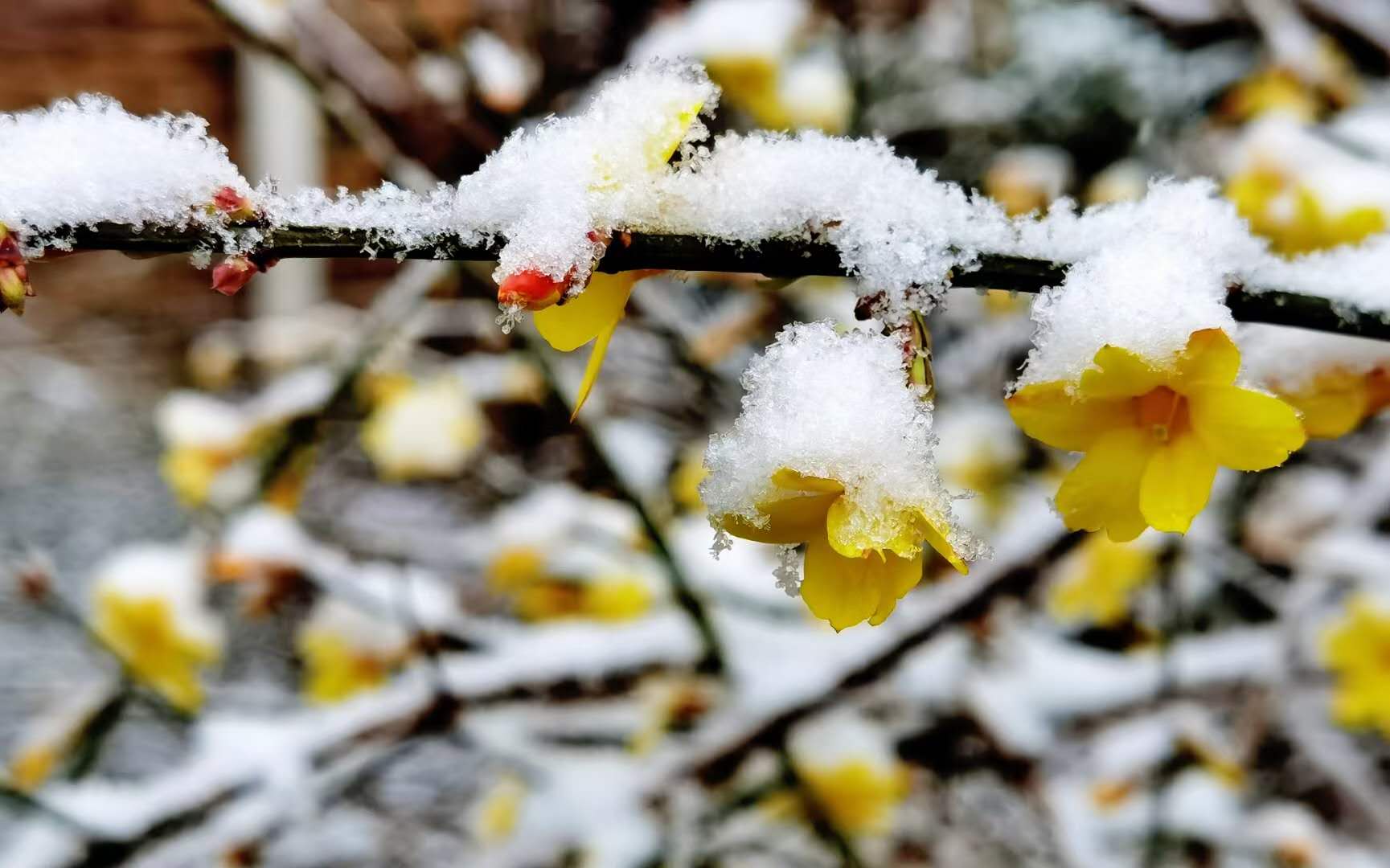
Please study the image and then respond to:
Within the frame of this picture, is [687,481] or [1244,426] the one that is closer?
[1244,426]

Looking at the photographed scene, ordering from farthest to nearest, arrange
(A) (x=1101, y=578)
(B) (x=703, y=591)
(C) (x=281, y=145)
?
(C) (x=281, y=145), (A) (x=1101, y=578), (B) (x=703, y=591)

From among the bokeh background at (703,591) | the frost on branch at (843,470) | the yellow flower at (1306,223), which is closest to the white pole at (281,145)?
the bokeh background at (703,591)

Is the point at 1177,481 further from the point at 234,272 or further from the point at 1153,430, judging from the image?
the point at 234,272

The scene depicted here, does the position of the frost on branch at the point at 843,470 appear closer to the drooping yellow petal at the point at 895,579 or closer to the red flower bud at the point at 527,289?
the drooping yellow petal at the point at 895,579

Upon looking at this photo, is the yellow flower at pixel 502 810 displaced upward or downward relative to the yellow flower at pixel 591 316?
upward

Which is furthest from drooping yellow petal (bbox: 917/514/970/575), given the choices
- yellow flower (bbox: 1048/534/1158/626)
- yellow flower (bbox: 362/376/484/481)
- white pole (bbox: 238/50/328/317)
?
white pole (bbox: 238/50/328/317)

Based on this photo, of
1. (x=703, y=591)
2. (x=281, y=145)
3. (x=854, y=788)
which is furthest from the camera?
(x=281, y=145)

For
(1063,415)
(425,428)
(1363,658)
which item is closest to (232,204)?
(1063,415)
